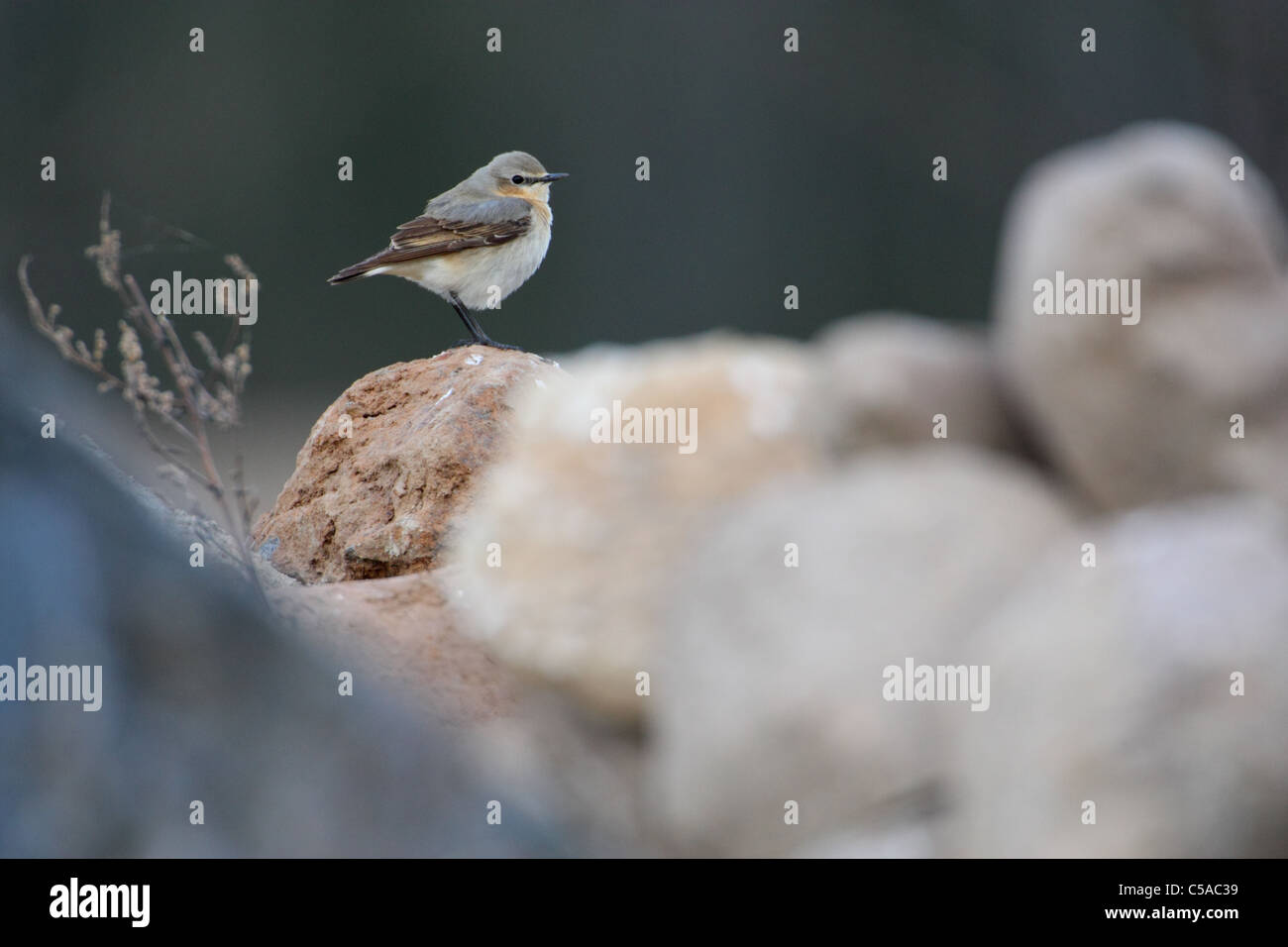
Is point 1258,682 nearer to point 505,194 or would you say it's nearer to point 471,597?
point 471,597

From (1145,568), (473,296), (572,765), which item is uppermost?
(473,296)

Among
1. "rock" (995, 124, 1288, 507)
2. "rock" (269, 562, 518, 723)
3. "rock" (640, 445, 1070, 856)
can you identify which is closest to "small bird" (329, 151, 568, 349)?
"rock" (269, 562, 518, 723)

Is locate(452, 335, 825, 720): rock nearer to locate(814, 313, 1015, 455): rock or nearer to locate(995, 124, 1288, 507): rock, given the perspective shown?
locate(814, 313, 1015, 455): rock

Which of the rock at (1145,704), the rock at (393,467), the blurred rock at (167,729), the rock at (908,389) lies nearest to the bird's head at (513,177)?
the rock at (393,467)

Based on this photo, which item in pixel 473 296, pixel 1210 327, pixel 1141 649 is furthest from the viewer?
pixel 473 296

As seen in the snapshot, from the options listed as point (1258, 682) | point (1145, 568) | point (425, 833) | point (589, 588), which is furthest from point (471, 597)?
point (425, 833)

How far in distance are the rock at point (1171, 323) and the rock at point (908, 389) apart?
221 mm

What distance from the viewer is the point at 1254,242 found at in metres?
2.82

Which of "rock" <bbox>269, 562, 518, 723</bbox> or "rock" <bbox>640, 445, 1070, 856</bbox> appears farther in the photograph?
"rock" <bbox>269, 562, 518, 723</bbox>

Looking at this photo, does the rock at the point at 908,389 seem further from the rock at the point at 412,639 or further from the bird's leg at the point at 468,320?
the bird's leg at the point at 468,320

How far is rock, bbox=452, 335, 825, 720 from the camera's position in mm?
3691

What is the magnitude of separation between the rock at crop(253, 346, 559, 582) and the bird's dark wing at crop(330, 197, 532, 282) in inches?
35.0

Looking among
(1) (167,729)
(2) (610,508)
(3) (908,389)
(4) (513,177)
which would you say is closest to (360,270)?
(4) (513,177)

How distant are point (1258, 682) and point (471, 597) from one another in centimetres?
195
